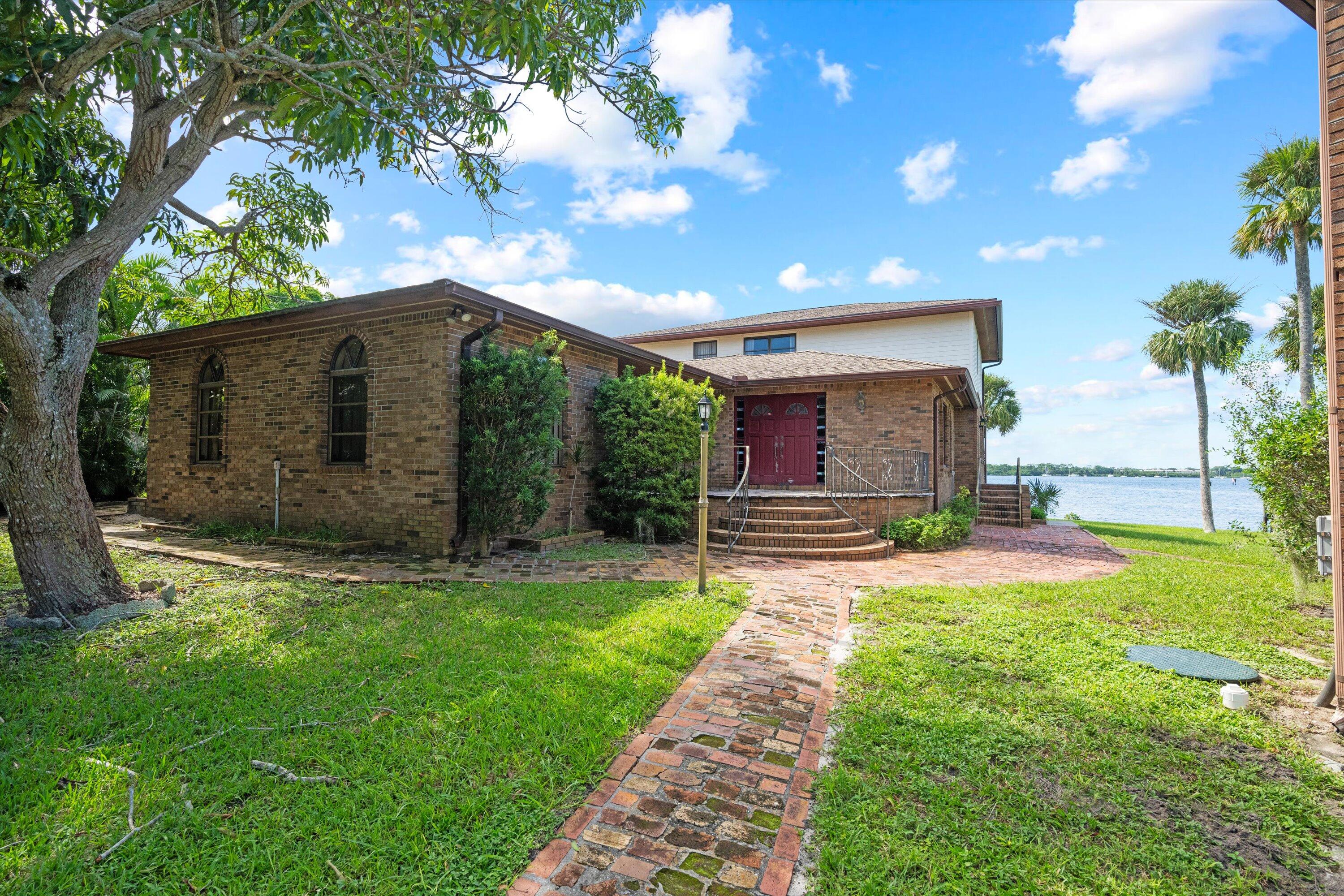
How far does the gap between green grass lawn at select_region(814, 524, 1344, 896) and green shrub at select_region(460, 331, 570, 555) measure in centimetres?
468

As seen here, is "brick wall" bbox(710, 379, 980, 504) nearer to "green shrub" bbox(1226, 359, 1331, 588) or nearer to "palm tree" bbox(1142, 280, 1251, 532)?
"green shrub" bbox(1226, 359, 1331, 588)

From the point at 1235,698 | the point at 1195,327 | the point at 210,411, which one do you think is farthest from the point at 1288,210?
the point at 210,411

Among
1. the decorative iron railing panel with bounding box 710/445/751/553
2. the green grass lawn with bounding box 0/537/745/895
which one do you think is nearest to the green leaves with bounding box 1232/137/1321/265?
the decorative iron railing panel with bounding box 710/445/751/553

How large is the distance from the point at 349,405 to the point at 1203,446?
2570 centimetres

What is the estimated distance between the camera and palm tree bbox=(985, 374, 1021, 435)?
3528 centimetres

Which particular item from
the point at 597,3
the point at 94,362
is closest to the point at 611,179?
the point at 597,3

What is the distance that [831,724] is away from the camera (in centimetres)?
341

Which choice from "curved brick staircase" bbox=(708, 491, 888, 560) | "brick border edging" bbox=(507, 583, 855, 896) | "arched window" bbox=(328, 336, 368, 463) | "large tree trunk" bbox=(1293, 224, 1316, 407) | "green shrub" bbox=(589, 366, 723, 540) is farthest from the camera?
"large tree trunk" bbox=(1293, 224, 1316, 407)

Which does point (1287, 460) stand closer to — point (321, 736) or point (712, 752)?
point (712, 752)

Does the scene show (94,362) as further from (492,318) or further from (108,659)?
(108,659)

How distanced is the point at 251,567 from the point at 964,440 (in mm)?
19297

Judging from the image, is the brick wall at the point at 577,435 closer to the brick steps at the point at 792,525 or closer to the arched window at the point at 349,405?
the arched window at the point at 349,405

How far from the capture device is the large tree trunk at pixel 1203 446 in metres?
18.7

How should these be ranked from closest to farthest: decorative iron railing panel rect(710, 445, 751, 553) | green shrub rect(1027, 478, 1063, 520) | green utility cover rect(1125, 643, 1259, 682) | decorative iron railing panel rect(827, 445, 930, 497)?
green utility cover rect(1125, 643, 1259, 682) < decorative iron railing panel rect(710, 445, 751, 553) < decorative iron railing panel rect(827, 445, 930, 497) < green shrub rect(1027, 478, 1063, 520)
